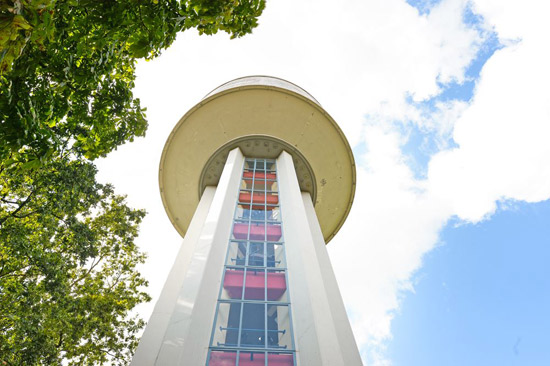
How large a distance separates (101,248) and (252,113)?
22.5 feet

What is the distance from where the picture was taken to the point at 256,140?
1184cm

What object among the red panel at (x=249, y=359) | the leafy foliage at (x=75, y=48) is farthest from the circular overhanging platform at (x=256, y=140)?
the red panel at (x=249, y=359)

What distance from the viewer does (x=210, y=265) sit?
6.32m

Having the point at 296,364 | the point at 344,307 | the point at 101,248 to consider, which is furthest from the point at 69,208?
the point at 344,307

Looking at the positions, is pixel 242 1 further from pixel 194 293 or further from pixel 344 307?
pixel 344 307

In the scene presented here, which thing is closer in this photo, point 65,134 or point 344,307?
point 65,134

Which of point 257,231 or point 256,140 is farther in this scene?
point 256,140

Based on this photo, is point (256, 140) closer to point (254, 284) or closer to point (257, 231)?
point (257, 231)

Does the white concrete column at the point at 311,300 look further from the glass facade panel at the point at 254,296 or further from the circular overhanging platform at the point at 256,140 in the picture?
the circular overhanging platform at the point at 256,140

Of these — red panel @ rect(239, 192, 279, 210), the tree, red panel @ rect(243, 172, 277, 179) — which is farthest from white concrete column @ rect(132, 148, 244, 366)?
the tree

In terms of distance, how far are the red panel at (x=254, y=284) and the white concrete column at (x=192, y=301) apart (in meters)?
0.25

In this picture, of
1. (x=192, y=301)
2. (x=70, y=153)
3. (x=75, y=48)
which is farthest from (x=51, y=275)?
(x=75, y=48)

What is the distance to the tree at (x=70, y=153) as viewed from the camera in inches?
124

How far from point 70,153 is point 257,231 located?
474 centimetres
